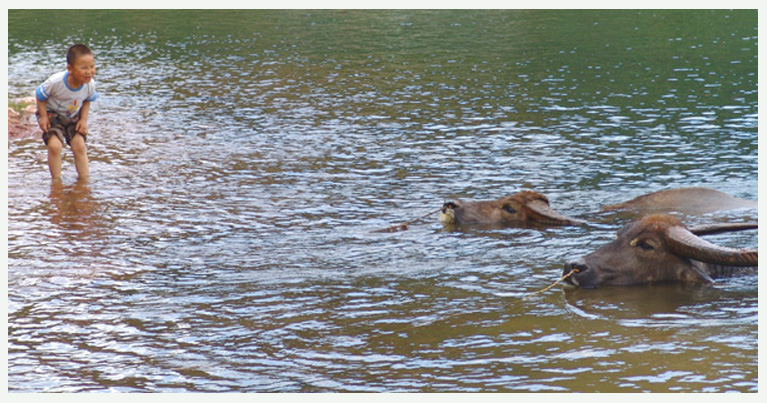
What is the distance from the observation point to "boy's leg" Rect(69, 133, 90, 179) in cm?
1105

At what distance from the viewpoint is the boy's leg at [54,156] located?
432 inches

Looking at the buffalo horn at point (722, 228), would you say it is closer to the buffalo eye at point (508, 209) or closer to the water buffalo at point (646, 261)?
the water buffalo at point (646, 261)

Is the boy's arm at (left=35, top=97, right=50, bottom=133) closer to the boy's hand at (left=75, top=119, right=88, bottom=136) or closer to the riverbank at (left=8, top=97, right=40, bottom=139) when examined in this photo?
the boy's hand at (left=75, top=119, right=88, bottom=136)

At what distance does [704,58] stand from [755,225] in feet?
42.9

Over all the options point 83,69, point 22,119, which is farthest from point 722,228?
point 22,119

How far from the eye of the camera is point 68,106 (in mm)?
10773

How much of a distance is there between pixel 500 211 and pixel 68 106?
443 cm

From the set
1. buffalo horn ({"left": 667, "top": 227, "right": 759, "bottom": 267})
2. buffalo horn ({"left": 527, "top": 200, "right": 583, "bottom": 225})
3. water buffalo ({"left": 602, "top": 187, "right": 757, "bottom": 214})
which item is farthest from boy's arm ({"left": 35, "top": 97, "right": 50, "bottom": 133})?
buffalo horn ({"left": 667, "top": 227, "right": 759, "bottom": 267})

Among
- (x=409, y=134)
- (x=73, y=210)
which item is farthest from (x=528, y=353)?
(x=409, y=134)

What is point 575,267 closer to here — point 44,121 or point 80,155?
point 44,121

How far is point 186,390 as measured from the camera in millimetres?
5465

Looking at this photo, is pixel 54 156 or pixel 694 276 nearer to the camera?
pixel 694 276

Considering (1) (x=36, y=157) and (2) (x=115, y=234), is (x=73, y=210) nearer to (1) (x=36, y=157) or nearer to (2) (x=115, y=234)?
(2) (x=115, y=234)

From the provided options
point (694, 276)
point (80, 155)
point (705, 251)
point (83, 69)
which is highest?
point (83, 69)
